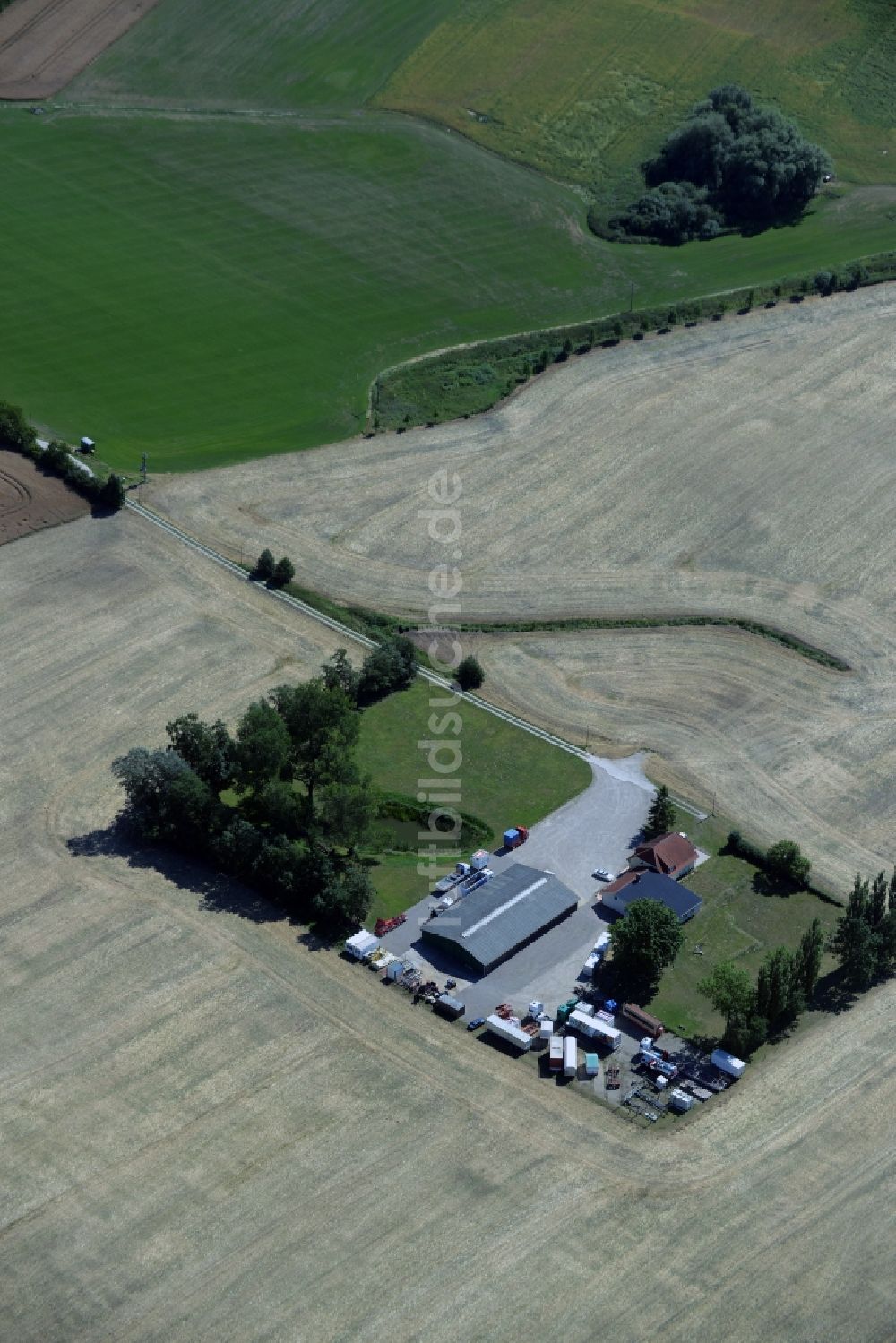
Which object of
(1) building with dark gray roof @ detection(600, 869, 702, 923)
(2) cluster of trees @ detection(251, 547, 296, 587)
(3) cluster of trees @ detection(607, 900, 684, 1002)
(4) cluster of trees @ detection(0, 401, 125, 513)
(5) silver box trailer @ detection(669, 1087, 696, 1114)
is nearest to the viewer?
(5) silver box trailer @ detection(669, 1087, 696, 1114)

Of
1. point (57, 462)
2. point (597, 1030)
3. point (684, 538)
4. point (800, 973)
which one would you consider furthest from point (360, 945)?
point (57, 462)

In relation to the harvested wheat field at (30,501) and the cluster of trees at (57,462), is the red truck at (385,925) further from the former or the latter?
the cluster of trees at (57,462)

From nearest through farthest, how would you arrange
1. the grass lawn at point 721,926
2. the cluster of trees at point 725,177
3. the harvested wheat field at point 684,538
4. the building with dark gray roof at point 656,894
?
the grass lawn at point 721,926 → the building with dark gray roof at point 656,894 → the harvested wheat field at point 684,538 → the cluster of trees at point 725,177

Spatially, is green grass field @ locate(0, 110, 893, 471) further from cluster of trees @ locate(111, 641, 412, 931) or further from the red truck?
the red truck

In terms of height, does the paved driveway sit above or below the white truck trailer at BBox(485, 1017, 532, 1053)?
above

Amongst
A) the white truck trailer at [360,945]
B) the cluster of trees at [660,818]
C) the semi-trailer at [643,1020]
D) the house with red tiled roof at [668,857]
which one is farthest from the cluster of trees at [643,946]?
the white truck trailer at [360,945]

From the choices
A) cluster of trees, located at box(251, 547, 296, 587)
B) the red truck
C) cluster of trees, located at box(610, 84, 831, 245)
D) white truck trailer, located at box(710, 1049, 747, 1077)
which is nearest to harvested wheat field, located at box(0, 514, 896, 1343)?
white truck trailer, located at box(710, 1049, 747, 1077)

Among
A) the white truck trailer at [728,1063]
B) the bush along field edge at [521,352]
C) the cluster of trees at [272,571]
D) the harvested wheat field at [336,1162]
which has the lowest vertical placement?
the harvested wheat field at [336,1162]
